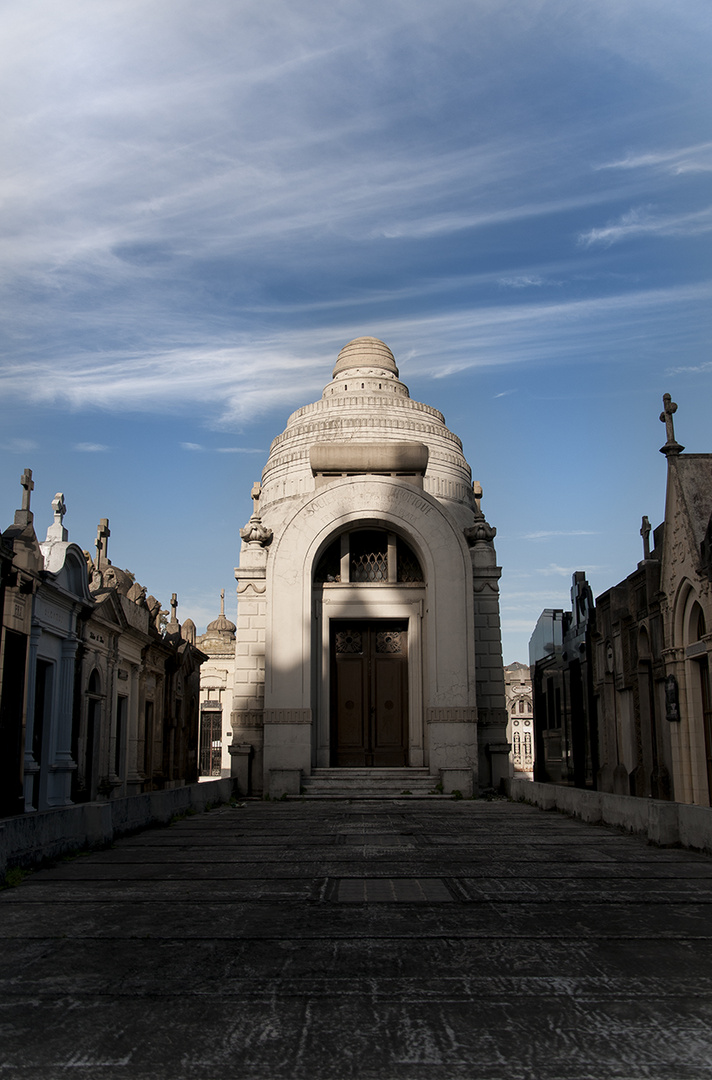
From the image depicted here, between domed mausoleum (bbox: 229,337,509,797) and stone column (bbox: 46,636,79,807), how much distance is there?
16.3ft

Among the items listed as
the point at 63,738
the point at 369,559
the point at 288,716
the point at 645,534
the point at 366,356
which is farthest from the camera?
the point at 366,356

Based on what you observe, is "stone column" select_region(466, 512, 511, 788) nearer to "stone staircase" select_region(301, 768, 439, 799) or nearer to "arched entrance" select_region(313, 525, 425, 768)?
"arched entrance" select_region(313, 525, 425, 768)

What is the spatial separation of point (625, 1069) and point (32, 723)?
13534 millimetres

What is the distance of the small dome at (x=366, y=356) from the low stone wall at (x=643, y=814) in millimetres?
20825

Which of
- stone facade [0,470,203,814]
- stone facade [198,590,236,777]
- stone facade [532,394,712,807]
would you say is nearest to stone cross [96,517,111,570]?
stone facade [0,470,203,814]

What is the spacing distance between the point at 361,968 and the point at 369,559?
1858 centimetres

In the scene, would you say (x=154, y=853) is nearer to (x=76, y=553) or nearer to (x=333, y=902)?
(x=333, y=902)

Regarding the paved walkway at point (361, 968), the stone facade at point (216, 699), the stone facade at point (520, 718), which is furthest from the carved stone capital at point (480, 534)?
the stone facade at point (520, 718)

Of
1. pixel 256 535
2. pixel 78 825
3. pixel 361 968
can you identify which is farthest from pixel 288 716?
pixel 361 968

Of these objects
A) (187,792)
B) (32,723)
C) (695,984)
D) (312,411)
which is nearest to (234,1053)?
(695,984)

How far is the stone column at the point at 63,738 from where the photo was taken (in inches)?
661

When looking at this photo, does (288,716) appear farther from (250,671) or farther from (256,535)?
(256,535)

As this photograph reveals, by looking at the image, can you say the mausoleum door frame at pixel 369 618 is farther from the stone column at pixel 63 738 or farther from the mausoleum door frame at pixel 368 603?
the stone column at pixel 63 738

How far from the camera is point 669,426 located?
49.3 ft
